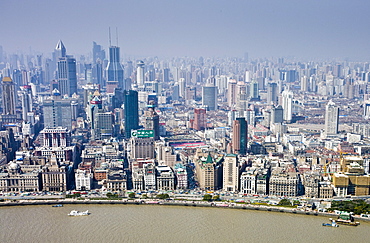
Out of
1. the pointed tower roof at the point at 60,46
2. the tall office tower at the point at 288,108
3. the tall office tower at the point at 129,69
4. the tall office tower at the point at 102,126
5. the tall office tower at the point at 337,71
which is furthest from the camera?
the tall office tower at the point at 129,69

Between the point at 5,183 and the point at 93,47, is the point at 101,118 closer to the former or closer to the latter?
the point at 5,183

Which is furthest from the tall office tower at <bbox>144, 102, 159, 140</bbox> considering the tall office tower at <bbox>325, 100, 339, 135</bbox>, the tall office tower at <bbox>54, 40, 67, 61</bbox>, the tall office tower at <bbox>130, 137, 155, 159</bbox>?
the tall office tower at <bbox>54, 40, 67, 61</bbox>

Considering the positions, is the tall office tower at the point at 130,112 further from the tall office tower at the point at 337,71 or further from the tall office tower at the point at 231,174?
the tall office tower at the point at 337,71

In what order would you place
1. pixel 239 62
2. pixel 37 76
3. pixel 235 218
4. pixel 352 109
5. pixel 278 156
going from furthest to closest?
pixel 239 62 → pixel 37 76 → pixel 352 109 → pixel 278 156 → pixel 235 218

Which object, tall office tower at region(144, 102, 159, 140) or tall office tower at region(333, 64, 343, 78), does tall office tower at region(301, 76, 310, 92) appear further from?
tall office tower at region(144, 102, 159, 140)

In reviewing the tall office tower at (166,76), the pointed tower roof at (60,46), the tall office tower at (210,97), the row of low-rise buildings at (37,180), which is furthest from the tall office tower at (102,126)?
the tall office tower at (166,76)

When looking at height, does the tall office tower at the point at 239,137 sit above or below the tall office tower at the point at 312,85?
below

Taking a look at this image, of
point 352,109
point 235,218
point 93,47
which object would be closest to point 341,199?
point 235,218

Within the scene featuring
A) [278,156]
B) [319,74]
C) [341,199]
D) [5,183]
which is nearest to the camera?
[341,199]
